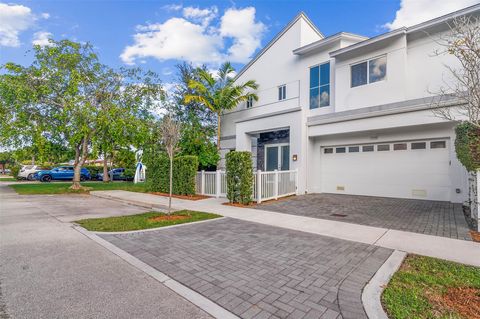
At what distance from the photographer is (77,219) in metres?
7.54

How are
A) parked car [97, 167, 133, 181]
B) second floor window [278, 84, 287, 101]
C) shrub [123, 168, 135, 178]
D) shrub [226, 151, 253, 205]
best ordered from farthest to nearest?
parked car [97, 167, 133, 181] < shrub [123, 168, 135, 178] < second floor window [278, 84, 287, 101] < shrub [226, 151, 253, 205]

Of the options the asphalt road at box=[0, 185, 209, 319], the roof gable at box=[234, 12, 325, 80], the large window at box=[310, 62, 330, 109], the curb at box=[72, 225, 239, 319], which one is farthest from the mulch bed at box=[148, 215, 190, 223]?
the roof gable at box=[234, 12, 325, 80]

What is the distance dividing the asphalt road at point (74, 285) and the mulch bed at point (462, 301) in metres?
2.77

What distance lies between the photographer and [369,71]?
11820 millimetres

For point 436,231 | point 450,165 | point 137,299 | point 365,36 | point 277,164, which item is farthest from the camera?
point 277,164

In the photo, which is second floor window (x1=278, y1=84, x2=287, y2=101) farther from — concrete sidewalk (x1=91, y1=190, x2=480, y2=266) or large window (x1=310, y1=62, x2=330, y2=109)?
concrete sidewalk (x1=91, y1=190, x2=480, y2=266)

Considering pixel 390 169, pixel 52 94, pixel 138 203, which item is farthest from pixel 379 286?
pixel 52 94

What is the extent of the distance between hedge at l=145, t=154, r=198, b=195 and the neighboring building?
460 cm

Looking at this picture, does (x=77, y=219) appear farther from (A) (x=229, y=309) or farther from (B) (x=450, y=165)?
(B) (x=450, y=165)

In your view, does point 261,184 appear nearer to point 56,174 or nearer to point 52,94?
point 52,94

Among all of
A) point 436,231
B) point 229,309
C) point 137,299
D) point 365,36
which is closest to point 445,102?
point 436,231

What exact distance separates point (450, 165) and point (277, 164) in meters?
7.98

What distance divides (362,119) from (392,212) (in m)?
4.70

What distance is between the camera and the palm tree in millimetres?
16984
